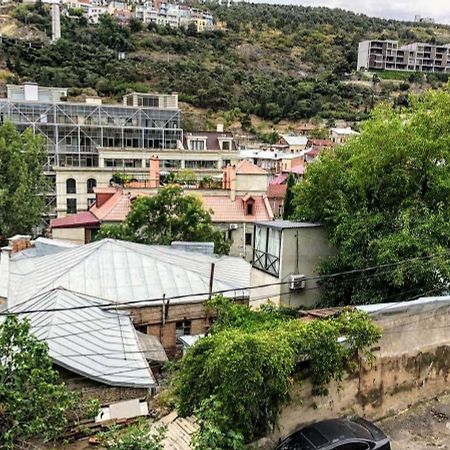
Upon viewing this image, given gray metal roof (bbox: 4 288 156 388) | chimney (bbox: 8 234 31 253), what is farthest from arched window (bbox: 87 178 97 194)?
gray metal roof (bbox: 4 288 156 388)

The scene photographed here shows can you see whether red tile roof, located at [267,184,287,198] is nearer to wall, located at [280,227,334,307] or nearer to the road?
wall, located at [280,227,334,307]

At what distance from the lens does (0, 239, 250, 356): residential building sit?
15672 millimetres

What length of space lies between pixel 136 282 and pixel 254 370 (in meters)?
9.95

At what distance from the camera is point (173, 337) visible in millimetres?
16547

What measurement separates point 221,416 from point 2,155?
81.3ft

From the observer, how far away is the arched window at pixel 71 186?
125 ft

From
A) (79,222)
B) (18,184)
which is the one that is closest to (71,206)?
(79,222)

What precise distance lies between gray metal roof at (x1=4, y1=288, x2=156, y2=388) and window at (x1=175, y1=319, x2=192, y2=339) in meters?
2.38

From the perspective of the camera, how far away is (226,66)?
98688 millimetres

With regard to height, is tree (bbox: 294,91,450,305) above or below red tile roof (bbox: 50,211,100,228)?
above

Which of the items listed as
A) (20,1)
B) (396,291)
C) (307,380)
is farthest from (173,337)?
(20,1)

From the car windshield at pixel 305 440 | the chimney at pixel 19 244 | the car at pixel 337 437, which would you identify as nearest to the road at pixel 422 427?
the car at pixel 337 437

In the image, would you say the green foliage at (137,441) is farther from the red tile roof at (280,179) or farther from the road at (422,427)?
the red tile roof at (280,179)

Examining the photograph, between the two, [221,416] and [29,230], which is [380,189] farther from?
[29,230]
